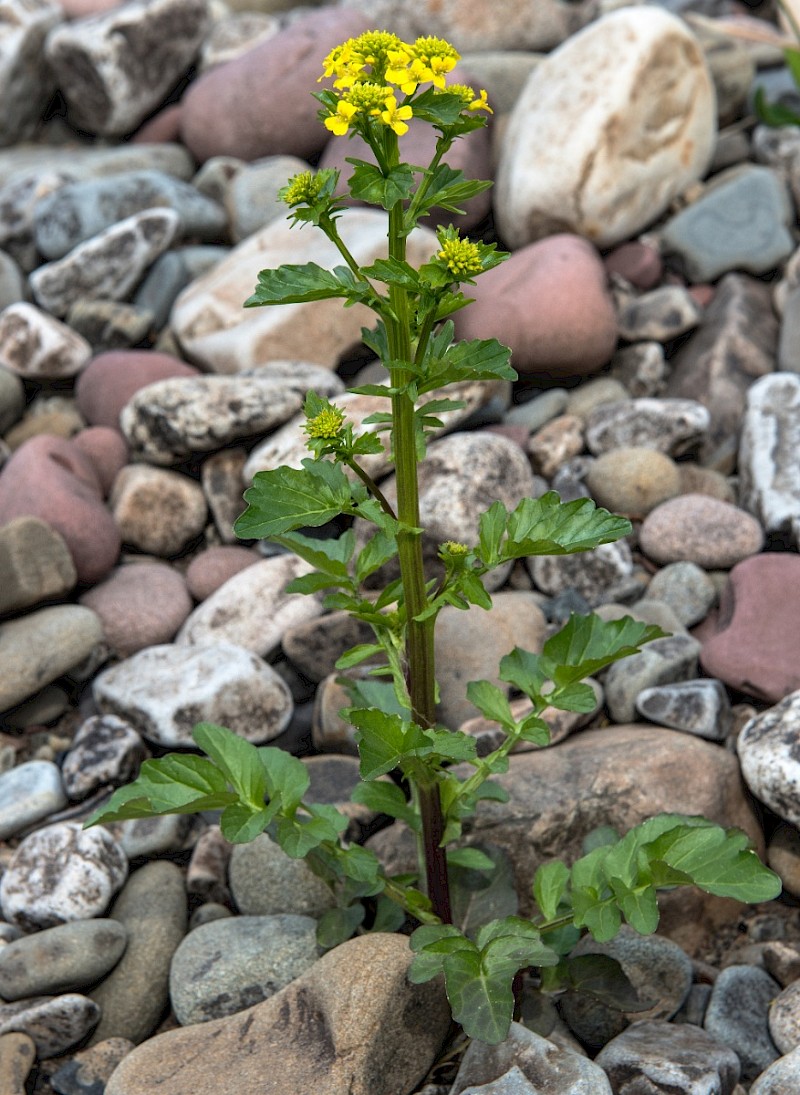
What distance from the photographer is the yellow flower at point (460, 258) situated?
209 cm

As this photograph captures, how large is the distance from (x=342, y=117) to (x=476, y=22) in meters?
5.40

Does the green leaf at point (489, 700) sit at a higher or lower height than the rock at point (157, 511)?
higher

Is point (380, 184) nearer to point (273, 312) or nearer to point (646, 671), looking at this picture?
point (646, 671)

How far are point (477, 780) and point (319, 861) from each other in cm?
51

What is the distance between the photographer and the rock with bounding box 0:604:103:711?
3855 mm

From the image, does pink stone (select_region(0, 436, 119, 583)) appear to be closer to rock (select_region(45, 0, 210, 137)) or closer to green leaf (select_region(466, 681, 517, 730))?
green leaf (select_region(466, 681, 517, 730))

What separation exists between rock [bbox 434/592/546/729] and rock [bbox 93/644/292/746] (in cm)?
54

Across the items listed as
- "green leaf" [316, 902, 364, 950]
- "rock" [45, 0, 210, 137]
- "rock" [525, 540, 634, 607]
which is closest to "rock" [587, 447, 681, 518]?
"rock" [525, 540, 634, 607]

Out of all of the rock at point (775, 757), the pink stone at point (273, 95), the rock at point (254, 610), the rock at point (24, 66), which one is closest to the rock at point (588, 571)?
the rock at point (254, 610)

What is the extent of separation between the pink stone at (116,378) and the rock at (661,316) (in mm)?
1995

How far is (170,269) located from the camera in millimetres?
5832

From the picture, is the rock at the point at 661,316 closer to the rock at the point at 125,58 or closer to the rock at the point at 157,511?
the rock at the point at 157,511

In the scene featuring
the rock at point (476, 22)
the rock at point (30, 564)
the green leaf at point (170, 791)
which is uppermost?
the rock at point (476, 22)

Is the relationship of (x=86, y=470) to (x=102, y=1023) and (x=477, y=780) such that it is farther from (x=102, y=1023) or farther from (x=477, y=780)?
(x=477, y=780)
